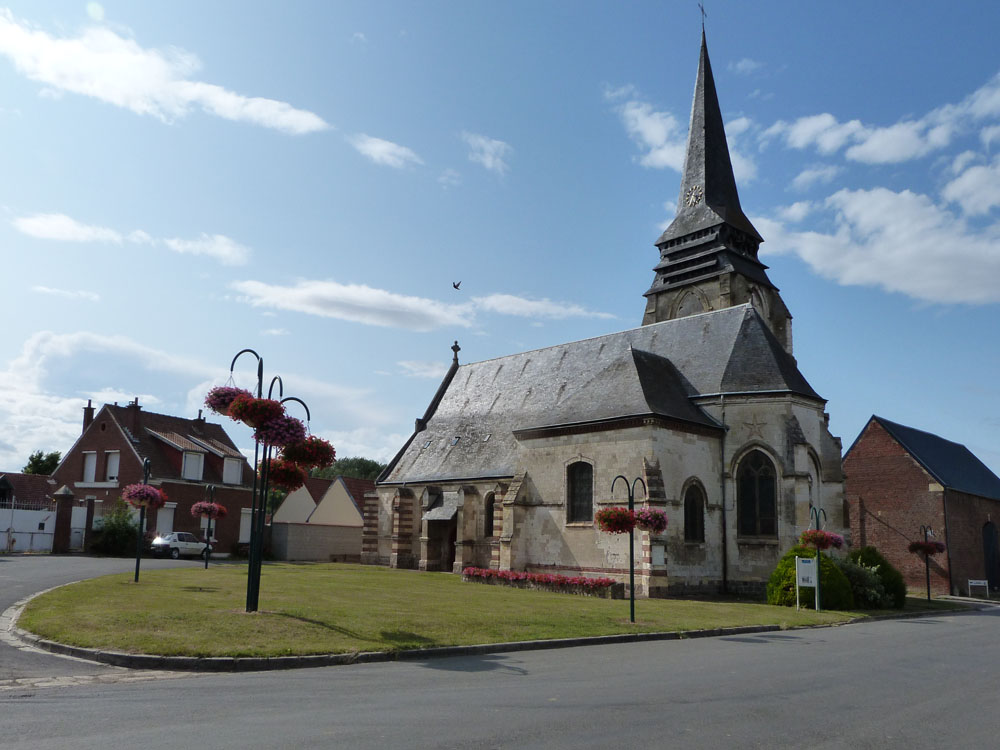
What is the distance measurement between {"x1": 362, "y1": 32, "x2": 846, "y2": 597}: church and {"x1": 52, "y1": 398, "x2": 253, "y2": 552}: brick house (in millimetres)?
11854

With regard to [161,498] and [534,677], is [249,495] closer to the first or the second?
[161,498]

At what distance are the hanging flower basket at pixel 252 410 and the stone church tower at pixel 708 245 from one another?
94.3 ft

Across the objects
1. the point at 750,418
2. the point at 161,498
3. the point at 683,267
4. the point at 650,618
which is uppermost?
the point at 683,267

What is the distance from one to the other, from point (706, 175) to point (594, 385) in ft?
64.9

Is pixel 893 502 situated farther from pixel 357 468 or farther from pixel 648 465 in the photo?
pixel 357 468

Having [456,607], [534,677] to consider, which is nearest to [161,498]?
[456,607]

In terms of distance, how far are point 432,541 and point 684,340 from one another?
13.5 meters

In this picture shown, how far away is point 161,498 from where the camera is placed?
23.3 m

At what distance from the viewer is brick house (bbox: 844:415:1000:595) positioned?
3412 cm

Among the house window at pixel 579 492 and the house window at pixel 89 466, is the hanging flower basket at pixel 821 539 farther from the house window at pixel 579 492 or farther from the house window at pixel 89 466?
the house window at pixel 89 466

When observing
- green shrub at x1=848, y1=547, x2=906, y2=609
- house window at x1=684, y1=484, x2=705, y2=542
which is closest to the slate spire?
house window at x1=684, y1=484, x2=705, y2=542

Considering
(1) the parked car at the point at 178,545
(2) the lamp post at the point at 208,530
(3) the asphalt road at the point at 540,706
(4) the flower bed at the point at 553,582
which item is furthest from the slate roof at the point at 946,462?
(1) the parked car at the point at 178,545

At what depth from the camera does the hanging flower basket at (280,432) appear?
14031 mm

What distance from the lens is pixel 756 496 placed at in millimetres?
26078
